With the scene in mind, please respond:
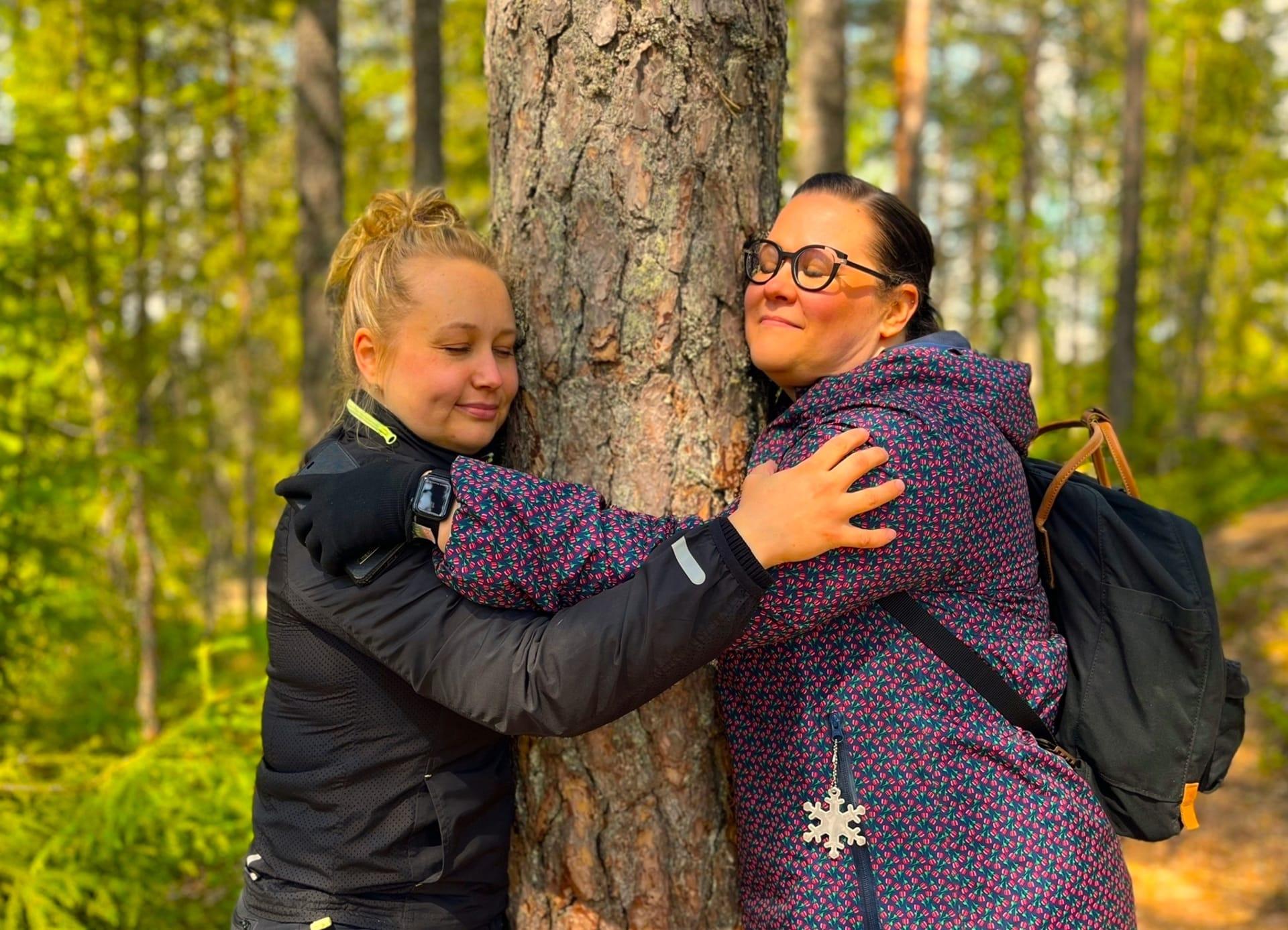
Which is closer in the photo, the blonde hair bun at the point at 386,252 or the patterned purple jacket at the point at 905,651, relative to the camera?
the patterned purple jacket at the point at 905,651

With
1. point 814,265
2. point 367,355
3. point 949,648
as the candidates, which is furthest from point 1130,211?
point 367,355

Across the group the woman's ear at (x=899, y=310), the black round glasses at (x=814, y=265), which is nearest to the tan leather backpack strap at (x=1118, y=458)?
the woman's ear at (x=899, y=310)

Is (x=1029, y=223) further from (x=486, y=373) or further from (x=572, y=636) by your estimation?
(x=572, y=636)

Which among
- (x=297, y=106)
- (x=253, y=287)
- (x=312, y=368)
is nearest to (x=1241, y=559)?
(x=312, y=368)

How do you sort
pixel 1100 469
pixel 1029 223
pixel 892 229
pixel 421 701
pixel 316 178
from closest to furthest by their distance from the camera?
pixel 421 701 → pixel 892 229 → pixel 1100 469 → pixel 316 178 → pixel 1029 223

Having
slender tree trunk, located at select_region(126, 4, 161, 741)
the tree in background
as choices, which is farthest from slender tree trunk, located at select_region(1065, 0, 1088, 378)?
slender tree trunk, located at select_region(126, 4, 161, 741)

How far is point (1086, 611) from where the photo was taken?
6.59 feet

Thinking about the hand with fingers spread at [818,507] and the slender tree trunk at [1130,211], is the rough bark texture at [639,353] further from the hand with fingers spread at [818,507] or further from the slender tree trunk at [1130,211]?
the slender tree trunk at [1130,211]

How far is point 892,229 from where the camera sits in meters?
2.07

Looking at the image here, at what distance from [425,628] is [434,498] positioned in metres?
0.23

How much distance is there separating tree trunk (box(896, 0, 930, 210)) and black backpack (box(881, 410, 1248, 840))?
31.4 feet

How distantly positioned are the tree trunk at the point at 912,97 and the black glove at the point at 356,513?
1009 centimetres

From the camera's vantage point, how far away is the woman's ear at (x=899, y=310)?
2105 mm

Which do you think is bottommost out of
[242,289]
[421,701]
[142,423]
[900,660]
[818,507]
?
[142,423]
